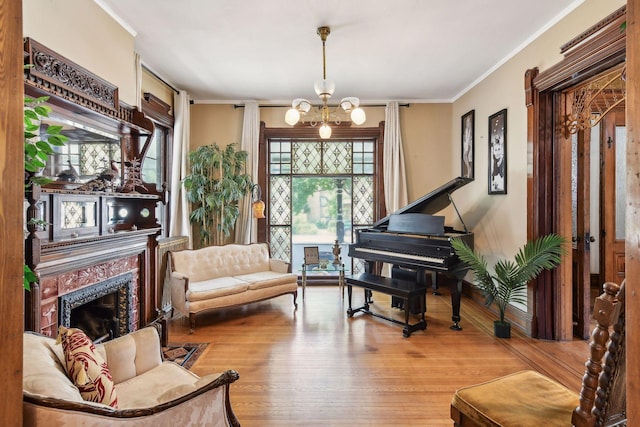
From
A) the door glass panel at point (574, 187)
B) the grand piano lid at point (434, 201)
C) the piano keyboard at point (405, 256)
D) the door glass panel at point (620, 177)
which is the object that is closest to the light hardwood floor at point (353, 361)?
the piano keyboard at point (405, 256)

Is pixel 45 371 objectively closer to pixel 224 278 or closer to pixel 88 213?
pixel 88 213

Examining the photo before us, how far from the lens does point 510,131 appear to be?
13.6 feet

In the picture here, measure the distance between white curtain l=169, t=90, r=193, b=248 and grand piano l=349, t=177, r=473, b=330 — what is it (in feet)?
8.53

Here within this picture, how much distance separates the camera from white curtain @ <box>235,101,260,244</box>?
5.71 m

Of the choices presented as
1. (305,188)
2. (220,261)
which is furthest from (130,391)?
(305,188)

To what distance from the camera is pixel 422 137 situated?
6.03 m

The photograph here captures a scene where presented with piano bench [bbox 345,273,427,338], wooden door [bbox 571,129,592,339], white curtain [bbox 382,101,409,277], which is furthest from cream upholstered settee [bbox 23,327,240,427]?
white curtain [bbox 382,101,409,277]

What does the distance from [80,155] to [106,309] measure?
1397mm

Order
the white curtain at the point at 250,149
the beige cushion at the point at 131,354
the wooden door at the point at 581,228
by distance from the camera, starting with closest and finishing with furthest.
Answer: the beige cushion at the point at 131,354 < the wooden door at the point at 581,228 < the white curtain at the point at 250,149

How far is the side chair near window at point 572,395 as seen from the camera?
1.30m

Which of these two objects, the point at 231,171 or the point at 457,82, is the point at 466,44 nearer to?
the point at 457,82

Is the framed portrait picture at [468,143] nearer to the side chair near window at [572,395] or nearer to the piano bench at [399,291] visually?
the piano bench at [399,291]

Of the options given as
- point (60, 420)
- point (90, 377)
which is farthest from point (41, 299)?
point (60, 420)

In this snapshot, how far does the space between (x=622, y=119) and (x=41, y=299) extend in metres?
6.55
